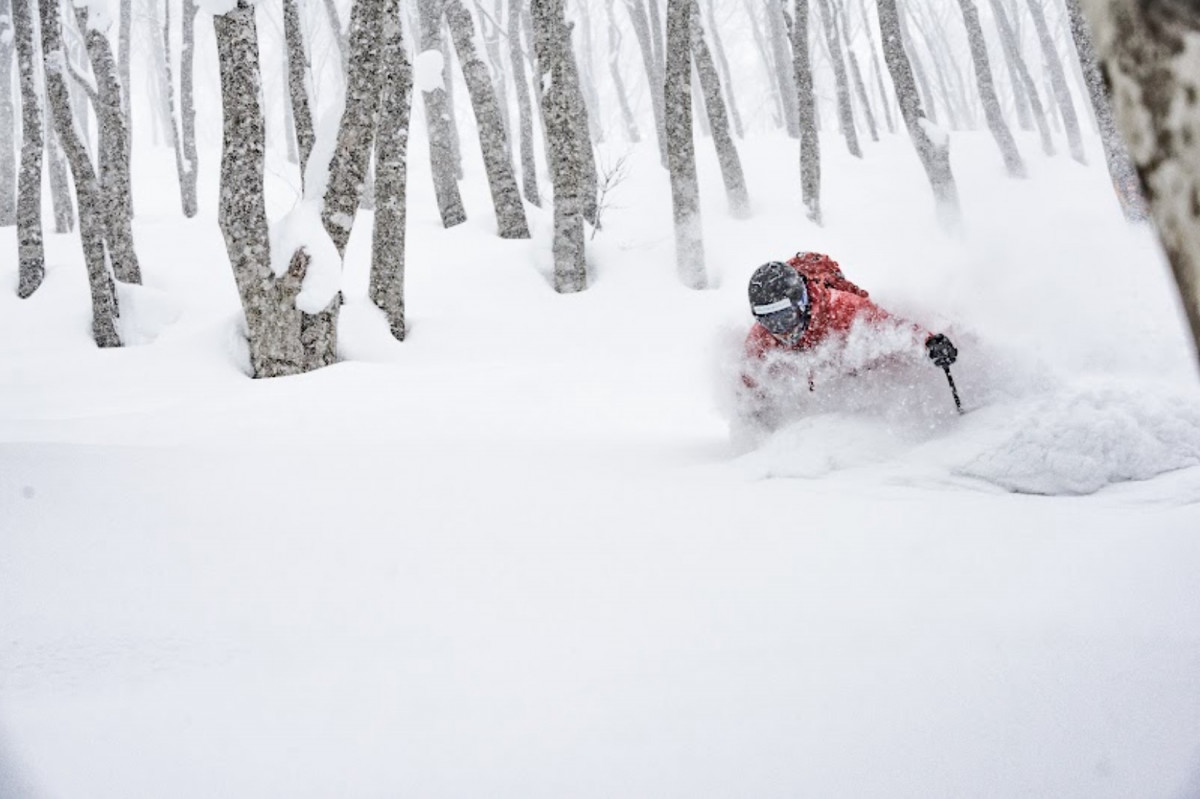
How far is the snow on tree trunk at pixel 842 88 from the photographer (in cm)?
1548

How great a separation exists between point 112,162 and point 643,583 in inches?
361

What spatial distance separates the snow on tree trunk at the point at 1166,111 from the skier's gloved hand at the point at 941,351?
3.20 m

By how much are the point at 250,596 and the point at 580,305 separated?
6667 mm

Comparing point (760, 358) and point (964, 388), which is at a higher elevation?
point (760, 358)

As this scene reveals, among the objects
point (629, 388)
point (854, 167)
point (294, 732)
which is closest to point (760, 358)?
point (629, 388)

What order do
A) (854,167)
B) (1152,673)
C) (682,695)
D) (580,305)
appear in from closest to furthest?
(1152,673)
(682,695)
(580,305)
(854,167)

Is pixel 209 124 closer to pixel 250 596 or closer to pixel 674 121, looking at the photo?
pixel 674 121

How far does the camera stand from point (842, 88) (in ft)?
53.3

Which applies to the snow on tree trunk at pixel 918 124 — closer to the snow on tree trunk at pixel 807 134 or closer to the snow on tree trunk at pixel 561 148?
the snow on tree trunk at pixel 807 134

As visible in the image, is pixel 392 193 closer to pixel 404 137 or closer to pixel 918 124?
pixel 404 137

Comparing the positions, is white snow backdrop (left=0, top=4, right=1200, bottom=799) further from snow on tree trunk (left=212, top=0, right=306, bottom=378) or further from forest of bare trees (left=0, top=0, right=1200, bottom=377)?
forest of bare trees (left=0, top=0, right=1200, bottom=377)

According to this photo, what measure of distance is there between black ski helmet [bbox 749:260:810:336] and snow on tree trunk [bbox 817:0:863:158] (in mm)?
12813

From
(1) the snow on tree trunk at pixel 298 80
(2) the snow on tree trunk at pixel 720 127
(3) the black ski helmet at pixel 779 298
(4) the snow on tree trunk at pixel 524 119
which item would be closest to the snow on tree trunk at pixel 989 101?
(2) the snow on tree trunk at pixel 720 127

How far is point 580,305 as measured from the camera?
850 cm
